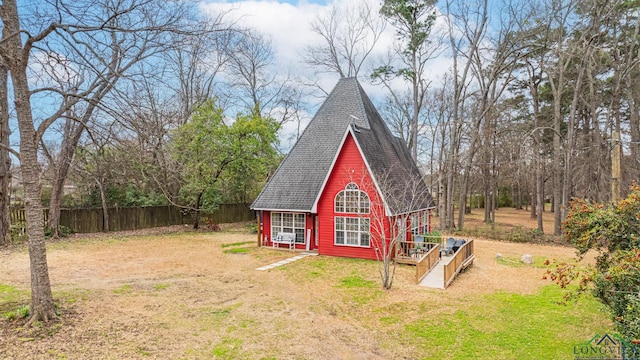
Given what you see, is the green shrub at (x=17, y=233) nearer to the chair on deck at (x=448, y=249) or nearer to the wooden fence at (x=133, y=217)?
the wooden fence at (x=133, y=217)

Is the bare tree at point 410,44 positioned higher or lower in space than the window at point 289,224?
higher

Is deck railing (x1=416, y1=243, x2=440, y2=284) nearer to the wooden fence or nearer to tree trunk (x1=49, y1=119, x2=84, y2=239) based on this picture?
the wooden fence

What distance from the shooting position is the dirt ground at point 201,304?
257 inches

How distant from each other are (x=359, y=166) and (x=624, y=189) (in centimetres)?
1772

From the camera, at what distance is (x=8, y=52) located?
6648 millimetres

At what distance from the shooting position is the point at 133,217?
23.7 m

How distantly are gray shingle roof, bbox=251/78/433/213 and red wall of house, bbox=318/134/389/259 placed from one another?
511 millimetres

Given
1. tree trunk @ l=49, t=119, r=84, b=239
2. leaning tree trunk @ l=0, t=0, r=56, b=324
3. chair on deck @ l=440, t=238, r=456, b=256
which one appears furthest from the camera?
tree trunk @ l=49, t=119, r=84, b=239

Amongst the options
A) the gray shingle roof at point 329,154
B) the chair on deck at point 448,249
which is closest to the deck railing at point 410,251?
the chair on deck at point 448,249

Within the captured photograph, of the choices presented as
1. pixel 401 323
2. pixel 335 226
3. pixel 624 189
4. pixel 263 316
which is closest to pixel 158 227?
pixel 335 226

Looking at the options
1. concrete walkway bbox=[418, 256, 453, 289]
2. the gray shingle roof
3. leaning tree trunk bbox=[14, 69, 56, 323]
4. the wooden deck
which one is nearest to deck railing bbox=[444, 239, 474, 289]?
the wooden deck

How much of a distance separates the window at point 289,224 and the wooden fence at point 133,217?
35.1 ft

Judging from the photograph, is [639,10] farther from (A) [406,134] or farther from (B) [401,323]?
(B) [401,323]

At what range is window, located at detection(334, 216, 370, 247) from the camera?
1498 cm
